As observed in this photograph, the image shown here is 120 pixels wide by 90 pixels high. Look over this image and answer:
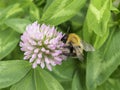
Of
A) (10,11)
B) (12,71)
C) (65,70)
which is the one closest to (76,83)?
(65,70)

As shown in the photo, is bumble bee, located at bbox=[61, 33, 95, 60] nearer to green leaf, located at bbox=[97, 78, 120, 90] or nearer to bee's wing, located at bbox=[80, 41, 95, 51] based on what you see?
bee's wing, located at bbox=[80, 41, 95, 51]

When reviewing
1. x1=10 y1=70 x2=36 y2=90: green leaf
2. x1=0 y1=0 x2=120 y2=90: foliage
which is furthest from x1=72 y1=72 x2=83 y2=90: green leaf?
x1=10 y1=70 x2=36 y2=90: green leaf

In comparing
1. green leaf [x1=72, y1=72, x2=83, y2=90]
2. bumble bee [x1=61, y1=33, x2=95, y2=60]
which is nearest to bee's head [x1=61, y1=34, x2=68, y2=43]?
bumble bee [x1=61, y1=33, x2=95, y2=60]

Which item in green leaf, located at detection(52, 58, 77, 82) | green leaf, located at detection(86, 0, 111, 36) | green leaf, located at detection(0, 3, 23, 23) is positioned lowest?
green leaf, located at detection(52, 58, 77, 82)

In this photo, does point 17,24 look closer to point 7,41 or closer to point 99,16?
point 7,41

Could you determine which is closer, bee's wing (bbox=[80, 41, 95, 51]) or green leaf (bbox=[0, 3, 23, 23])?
bee's wing (bbox=[80, 41, 95, 51])

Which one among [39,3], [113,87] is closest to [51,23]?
[39,3]

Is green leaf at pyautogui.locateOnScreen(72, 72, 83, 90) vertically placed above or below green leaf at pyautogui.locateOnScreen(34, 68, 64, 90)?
below
